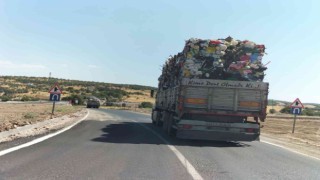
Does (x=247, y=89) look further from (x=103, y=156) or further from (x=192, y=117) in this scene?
(x=103, y=156)

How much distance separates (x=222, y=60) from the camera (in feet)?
60.5

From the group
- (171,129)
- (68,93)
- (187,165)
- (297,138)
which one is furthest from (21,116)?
(68,93)

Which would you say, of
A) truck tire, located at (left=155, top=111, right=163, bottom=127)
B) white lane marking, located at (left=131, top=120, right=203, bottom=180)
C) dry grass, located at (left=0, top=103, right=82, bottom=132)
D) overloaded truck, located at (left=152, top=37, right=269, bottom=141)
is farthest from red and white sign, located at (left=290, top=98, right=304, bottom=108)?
white lane marking, located at (left=131, top=120, right=203, bottom=180)

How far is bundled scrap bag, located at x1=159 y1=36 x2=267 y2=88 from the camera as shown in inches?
715

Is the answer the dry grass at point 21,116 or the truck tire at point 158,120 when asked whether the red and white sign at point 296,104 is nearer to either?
the truck tire at point 158,120

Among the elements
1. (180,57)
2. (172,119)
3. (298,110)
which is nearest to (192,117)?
(172,119)

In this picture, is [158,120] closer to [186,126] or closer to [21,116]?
[21,116]

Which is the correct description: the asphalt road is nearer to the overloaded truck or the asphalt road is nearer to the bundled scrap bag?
the overloaded truck

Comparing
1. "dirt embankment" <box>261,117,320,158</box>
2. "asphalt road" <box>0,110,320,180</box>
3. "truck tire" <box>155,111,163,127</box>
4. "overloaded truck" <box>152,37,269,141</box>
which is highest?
"overloaded truck" <box>152,37,269,141</box>

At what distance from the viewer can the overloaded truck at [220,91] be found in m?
17.2

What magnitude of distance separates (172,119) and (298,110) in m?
12.0

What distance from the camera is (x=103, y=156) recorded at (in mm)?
11914

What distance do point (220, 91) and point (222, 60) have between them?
4.93 feet

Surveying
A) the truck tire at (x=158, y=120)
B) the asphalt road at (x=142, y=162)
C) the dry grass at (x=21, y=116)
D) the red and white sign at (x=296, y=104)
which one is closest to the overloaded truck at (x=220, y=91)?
the asphalt road at (x=142, y=162)
